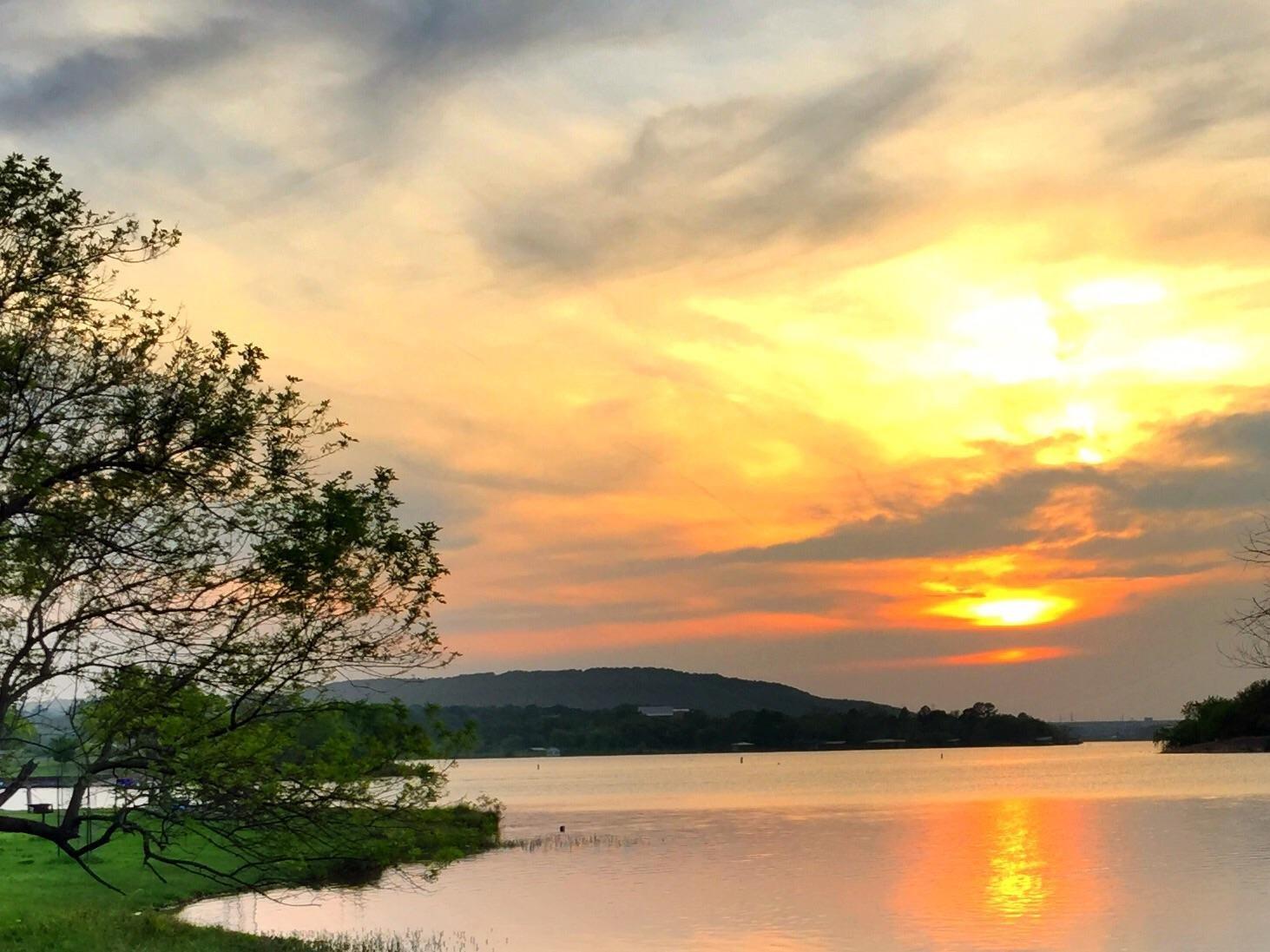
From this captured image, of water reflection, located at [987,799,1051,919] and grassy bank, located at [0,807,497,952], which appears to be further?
water reflection, located at [987,799,1051,919]

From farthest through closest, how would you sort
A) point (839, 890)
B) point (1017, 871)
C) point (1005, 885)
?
point (1017, 871), point (1005, 885), point (839, 890)

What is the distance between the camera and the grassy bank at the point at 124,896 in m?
27.1

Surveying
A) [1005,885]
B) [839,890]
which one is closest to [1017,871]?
[1005,885]

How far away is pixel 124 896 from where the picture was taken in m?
42.3

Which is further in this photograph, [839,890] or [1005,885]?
[1005,885]

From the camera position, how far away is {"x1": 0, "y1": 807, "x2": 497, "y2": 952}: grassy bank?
27094mm

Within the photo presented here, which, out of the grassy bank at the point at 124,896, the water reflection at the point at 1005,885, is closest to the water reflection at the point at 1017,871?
the water reflection at the point at 1005,885

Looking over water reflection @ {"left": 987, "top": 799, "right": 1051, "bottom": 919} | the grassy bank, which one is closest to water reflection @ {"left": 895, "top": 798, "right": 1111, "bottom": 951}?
water reflection @ {"left": 987, "top": 799, "right": 1051, "bottom": 919}

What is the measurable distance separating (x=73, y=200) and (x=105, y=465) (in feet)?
14.3

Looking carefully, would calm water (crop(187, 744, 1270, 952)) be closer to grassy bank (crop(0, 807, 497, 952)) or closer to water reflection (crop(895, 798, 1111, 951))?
water reflection (crop(895, 798, 1111, 951))

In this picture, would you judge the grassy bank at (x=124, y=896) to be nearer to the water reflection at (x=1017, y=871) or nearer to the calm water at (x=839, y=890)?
the calm water at (x=839, y=890)

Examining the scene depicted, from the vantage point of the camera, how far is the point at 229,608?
896 inches

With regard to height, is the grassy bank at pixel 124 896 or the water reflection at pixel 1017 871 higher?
the grassy bank at pixel 124 896

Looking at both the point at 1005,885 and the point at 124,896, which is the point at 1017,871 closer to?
the point at 1005,885
